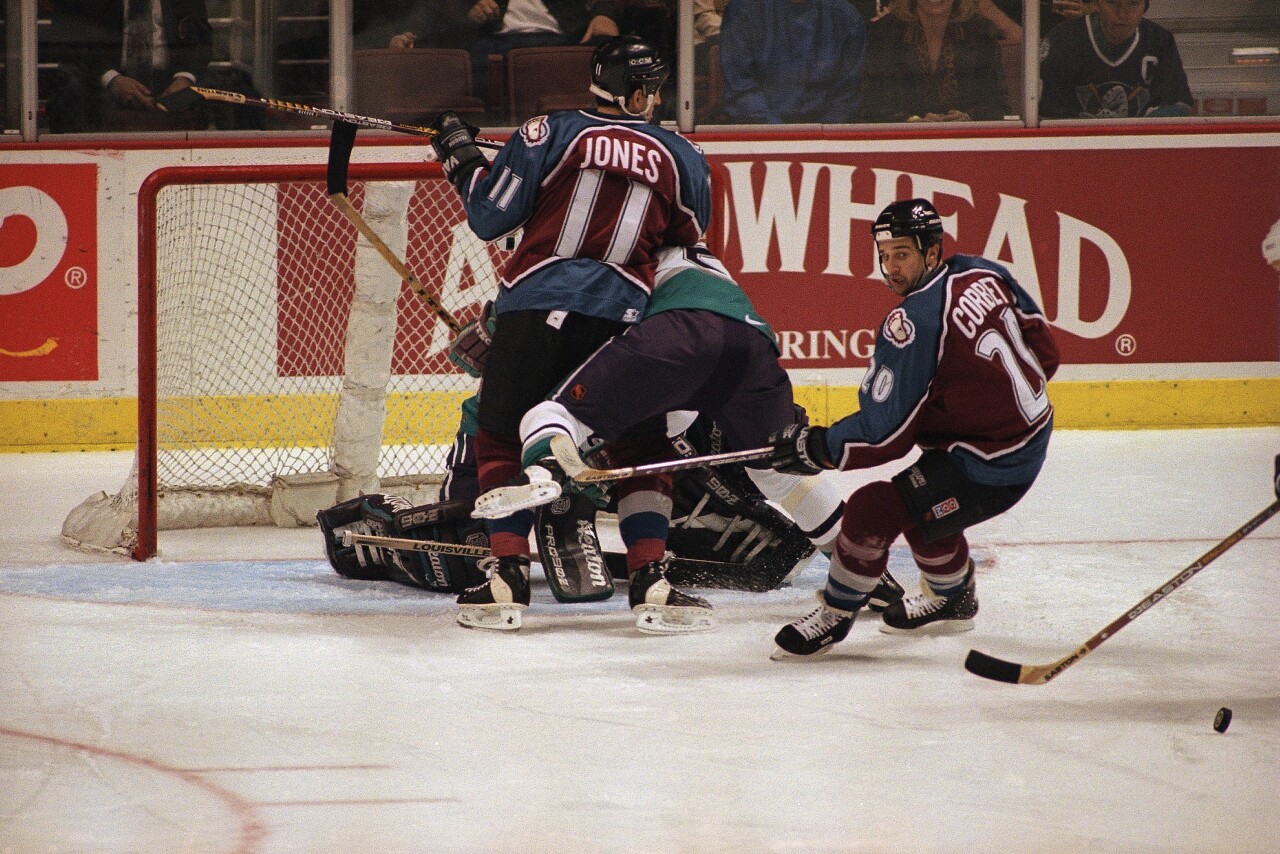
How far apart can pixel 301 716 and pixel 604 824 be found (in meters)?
0.77

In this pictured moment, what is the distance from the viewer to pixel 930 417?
314cm

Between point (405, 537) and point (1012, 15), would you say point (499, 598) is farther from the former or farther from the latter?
point (1012, 15)

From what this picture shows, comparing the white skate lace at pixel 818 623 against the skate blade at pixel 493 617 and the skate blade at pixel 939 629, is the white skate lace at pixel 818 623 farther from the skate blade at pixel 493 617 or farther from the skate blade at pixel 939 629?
the skate blade at pixel 493 617

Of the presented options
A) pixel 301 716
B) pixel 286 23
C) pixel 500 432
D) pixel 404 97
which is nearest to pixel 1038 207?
pixel 404 97

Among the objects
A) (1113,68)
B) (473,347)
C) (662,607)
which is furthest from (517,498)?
(1113,68)

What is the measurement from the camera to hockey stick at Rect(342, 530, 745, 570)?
376 centimetres

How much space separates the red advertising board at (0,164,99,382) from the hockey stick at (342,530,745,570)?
276 cm

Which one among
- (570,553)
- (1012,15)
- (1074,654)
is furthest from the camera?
(1012,15)

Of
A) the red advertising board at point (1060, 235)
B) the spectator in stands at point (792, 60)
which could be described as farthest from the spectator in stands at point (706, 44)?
the red advertising board at point (1060, 235)

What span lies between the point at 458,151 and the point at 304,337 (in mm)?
2587

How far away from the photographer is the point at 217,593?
3.77m

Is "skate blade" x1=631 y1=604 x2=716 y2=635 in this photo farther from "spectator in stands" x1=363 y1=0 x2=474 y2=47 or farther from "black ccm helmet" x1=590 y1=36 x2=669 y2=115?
"spectator in stands" x1=363 y1=0 x2=474 y2=47

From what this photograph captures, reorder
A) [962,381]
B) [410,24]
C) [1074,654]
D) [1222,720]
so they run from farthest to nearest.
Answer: [410,24] → [962,381] → [1074,654] → [1222,720]

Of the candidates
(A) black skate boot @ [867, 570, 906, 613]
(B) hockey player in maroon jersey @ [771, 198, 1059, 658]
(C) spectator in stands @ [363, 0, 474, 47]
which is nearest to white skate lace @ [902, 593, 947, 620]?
(A) black skate boot @ [867, 570, 906, 613]
